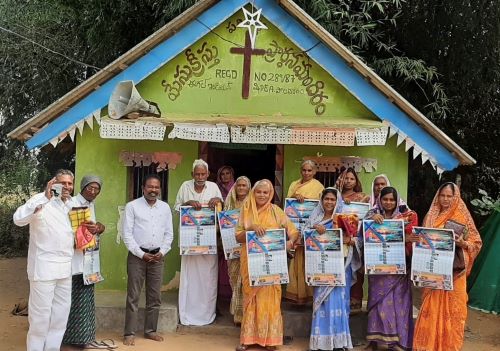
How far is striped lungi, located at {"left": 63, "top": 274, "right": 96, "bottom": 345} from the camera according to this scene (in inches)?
217

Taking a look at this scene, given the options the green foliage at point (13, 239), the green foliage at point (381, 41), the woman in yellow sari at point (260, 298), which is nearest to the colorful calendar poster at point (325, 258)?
the woman in yellow sari at point (260, 298)

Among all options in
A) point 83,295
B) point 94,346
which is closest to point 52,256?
point 83,295

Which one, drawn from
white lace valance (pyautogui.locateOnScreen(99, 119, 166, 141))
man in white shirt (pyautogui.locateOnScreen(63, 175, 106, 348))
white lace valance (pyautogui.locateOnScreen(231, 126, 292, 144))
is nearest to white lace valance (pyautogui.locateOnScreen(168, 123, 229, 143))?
white lace valance (pyautogui.locateOnScreen(231, 126, 292, 144))

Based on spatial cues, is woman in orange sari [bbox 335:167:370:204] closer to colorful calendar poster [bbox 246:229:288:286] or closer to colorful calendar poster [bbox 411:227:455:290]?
colorful calendar poster [bbox 411:227:455:290]

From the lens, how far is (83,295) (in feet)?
18.3

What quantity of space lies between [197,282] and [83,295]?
52.1 inches

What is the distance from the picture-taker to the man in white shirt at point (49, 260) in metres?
4.97

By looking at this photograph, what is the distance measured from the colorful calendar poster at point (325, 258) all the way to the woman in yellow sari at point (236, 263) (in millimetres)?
902

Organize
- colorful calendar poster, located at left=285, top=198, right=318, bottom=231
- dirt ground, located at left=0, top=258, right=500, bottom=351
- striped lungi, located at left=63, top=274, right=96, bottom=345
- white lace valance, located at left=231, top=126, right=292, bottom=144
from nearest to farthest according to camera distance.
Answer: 1. striped lungi, located at left=63, top=274, right=96, bottom=345
2. dirt ground, located at left=0, top=258, right=500, bottom=351
3. colorful calendar poster, located at left=285, top=198, right=318, bottom=231
4. white lace valance, located at left=231, top=126, right=292, bottom=144

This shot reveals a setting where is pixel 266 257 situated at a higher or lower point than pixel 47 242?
lower

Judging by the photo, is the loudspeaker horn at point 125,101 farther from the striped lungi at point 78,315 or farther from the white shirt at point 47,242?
the striped lungi at point 78,315

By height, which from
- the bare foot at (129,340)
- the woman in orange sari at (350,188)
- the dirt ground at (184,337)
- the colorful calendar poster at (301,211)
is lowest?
the dirt ground at (184,337)

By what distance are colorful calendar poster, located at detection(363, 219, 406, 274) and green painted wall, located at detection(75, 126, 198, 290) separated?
2.53 metres

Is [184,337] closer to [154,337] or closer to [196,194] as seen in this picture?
[154,337]
